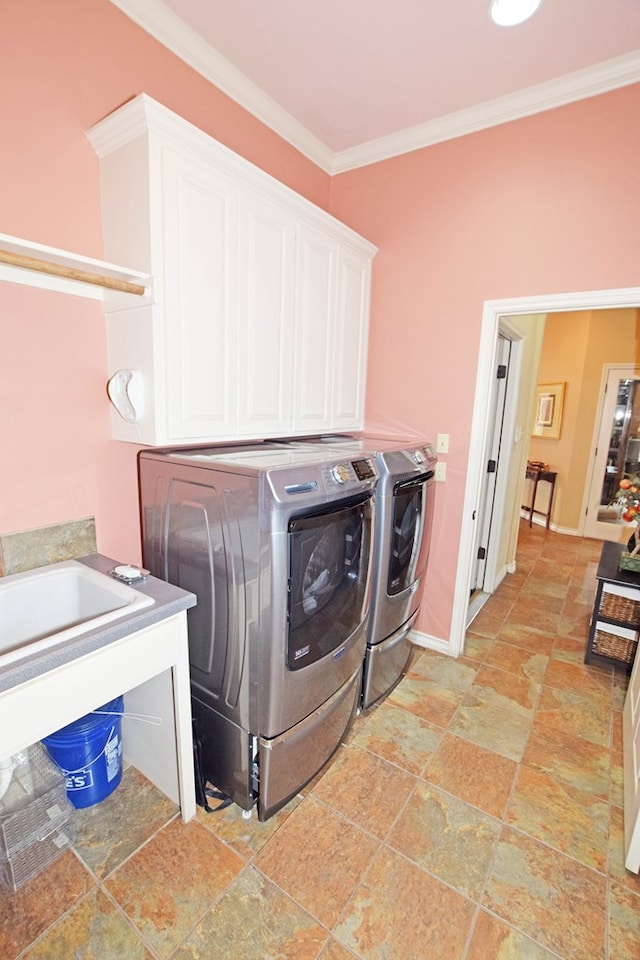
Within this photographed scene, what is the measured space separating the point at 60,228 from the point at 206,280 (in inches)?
19.5

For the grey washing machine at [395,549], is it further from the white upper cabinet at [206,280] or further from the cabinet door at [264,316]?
the white upper cabinet at [206,280]

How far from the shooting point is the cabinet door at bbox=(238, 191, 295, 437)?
1.72 m

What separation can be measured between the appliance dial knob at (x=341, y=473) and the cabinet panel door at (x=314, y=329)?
649 mm

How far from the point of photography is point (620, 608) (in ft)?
8.01

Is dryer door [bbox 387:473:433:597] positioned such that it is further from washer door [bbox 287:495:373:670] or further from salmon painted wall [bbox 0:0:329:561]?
salmon painted wall [bbox 0:0:329:561]

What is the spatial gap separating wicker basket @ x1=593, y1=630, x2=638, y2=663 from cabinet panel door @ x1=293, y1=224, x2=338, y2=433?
2.02 m

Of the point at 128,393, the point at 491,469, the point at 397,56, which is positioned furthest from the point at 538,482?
the point at 128,393

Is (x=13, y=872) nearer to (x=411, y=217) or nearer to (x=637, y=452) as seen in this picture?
(x=411, y=217)

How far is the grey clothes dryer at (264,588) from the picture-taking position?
1.32m

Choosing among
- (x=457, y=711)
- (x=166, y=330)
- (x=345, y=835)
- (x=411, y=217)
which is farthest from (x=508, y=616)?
(x=166, y=330)

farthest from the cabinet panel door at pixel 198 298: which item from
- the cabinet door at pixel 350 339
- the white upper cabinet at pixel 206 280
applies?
the cabinet door at pixel 350 339

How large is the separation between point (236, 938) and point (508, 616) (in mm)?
2513

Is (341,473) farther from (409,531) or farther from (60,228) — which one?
(60,228)

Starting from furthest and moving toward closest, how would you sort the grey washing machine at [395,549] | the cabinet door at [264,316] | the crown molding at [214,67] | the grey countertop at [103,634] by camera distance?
1. the grey washing machine at [395,549]
2. the cabinet door at [264,316]
3. the crown molding at [214,67]
4. the grey countertop at [103,634]
